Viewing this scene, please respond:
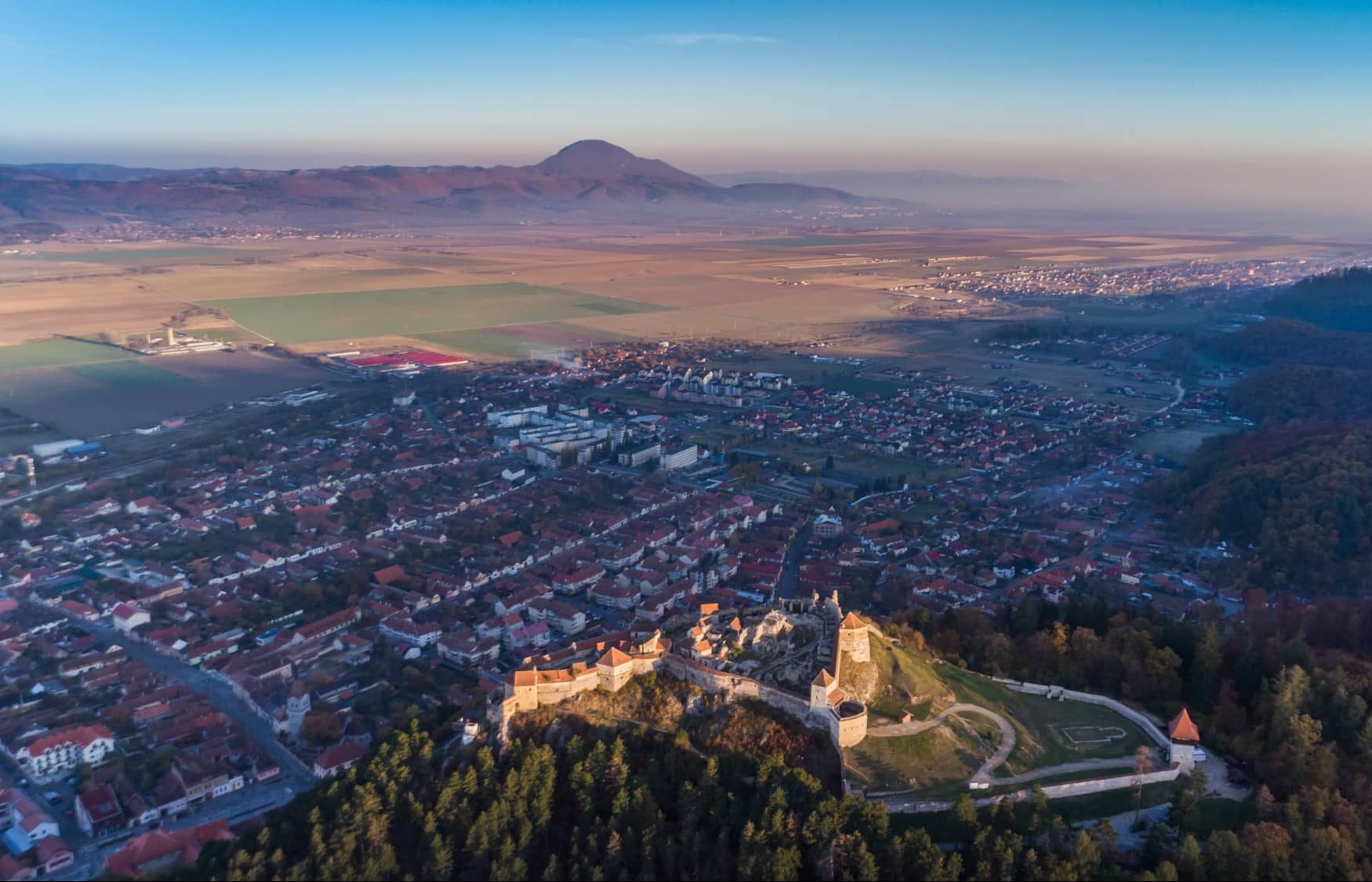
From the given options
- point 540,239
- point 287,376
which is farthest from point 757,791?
point 540,239

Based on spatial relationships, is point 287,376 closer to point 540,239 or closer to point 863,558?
point 863,558

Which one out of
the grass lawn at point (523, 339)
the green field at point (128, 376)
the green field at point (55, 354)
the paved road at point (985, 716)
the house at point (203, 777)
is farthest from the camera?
the grass lawn at point (523, 339)

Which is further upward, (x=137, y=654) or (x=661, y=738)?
(x=661, y=738)

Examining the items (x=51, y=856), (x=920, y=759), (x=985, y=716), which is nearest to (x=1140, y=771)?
(x=985, y=716)

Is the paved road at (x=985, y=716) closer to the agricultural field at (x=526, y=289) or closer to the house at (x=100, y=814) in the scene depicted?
the house at (x=100, y=814)

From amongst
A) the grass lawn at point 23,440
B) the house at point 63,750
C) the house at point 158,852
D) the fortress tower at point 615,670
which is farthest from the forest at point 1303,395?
the grass lawn at point 23,440

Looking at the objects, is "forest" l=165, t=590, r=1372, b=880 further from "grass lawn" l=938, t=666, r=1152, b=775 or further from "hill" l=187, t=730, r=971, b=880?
"grass lawn" l=938, t=666, r=1152, b=775
